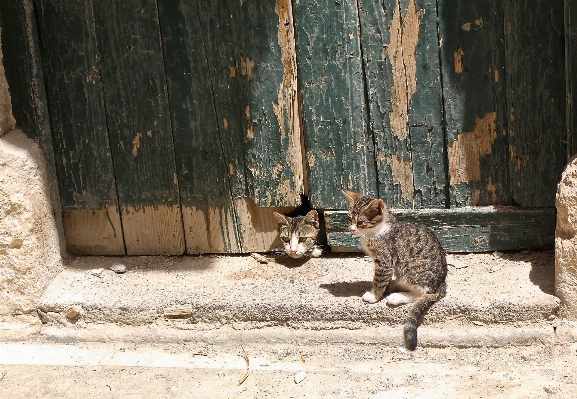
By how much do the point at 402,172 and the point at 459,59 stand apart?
2.20 ft

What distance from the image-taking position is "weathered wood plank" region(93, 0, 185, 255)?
4.75 meters

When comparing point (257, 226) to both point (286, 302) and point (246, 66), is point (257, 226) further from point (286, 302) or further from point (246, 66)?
point (246, 66)

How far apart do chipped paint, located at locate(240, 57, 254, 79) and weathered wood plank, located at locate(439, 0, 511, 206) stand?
0.99 m

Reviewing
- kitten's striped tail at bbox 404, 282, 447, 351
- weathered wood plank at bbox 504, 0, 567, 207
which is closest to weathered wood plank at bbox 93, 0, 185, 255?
kitten's striped tail at bbox 404, 282, 447, 351

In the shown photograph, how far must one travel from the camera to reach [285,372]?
438 cm

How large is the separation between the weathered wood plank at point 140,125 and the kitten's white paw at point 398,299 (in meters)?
1.34

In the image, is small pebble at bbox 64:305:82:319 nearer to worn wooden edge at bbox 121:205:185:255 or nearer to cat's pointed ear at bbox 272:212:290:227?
worn wooden edge at bbox 121:205:185:255

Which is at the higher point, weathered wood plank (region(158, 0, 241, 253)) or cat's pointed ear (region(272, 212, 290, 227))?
weathered wood plank (region(158, 0, 241, 253))

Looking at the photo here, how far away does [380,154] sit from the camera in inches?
187

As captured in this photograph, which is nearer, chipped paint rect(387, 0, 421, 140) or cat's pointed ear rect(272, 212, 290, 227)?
chipped paint rect(387, 0, 421, 140)

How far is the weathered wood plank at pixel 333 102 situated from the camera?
4.54 meters

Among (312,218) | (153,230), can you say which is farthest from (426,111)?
(153,230)

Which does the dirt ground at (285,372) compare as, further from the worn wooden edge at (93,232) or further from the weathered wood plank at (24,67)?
the weathered wood plank at (24,67)

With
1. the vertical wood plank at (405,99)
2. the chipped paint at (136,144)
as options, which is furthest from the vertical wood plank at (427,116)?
the chipped paint at (136,144)
